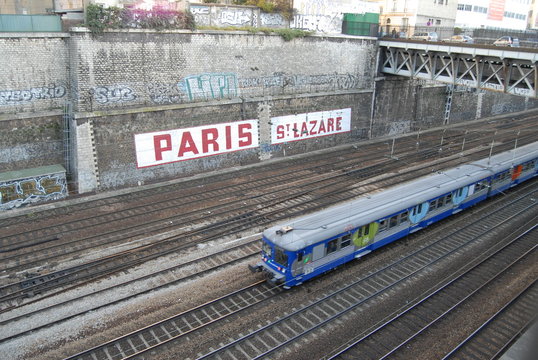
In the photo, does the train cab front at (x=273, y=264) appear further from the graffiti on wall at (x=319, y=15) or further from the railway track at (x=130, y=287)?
the graffiti on wall at (x=319, y=15)

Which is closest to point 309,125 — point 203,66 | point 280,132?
point 280,132

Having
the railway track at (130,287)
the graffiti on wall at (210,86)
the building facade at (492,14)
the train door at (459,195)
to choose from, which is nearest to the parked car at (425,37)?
the building facade at (492,14)

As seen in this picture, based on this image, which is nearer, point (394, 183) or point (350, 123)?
point (394, 183)

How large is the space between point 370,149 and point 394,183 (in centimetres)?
800

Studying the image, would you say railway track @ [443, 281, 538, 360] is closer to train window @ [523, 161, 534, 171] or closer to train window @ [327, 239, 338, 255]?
train window @ [327, 239, 338, 255]

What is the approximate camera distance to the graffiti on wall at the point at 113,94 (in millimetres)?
22391

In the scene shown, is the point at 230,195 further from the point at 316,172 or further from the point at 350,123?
the point at 350,123

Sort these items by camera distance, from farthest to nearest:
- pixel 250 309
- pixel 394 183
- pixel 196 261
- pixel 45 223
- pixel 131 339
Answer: pixel 394 183
pixel 45 223
pixel 196 261
pixel 250 309
pixel 131 339

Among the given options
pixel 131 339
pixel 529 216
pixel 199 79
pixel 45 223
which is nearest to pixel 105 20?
pixel 199 79

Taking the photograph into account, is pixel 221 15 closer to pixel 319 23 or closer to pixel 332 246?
pixel 319 23

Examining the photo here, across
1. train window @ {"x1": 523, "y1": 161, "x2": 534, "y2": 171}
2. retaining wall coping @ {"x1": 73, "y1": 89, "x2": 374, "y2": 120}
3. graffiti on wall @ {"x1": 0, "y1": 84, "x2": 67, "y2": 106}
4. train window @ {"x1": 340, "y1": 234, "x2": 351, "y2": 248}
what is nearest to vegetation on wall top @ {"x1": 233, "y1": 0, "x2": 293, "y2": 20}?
retaining wall coping @ {"x1": 73, "y1": 89, "x2": 374, "y2": 120}

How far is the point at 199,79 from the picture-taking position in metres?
25.8

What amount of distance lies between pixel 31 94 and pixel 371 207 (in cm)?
1834

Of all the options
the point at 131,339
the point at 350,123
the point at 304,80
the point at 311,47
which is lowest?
the point at 131,339
